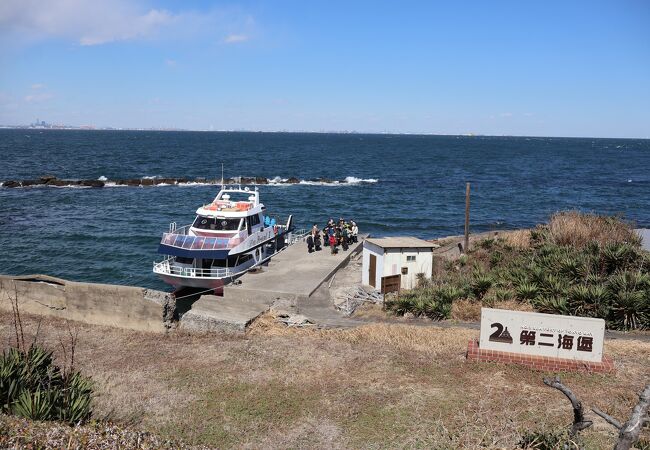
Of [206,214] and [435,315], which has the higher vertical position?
[206,214]

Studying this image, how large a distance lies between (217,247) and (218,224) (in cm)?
172

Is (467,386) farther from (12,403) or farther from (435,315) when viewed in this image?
(12,403)

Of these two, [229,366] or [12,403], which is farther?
[229,366]

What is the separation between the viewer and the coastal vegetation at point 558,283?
49.7 feet

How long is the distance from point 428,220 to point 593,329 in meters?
34.4

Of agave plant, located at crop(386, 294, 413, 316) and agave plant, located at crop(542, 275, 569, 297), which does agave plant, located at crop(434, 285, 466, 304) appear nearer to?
agave plant, located at crop(386, 294, 413, 316)

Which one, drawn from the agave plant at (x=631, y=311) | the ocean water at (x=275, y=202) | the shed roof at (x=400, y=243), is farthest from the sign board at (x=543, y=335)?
the ocean water at (x=275, y=202)

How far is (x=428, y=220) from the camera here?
150 ft

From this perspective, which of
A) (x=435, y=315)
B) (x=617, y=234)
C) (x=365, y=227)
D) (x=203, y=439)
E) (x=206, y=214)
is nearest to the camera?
(x=203, y=439)

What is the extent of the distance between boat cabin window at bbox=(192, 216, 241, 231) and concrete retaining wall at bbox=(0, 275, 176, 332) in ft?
28.2

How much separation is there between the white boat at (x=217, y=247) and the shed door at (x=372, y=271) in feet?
16.4

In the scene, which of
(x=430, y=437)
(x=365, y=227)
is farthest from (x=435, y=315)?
(x=365, y=227)

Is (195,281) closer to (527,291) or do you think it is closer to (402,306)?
(402,306)

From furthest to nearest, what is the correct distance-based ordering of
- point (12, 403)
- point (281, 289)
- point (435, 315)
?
1. point (281, 289)
2. point (435, 315)
3. point (12, 403)
